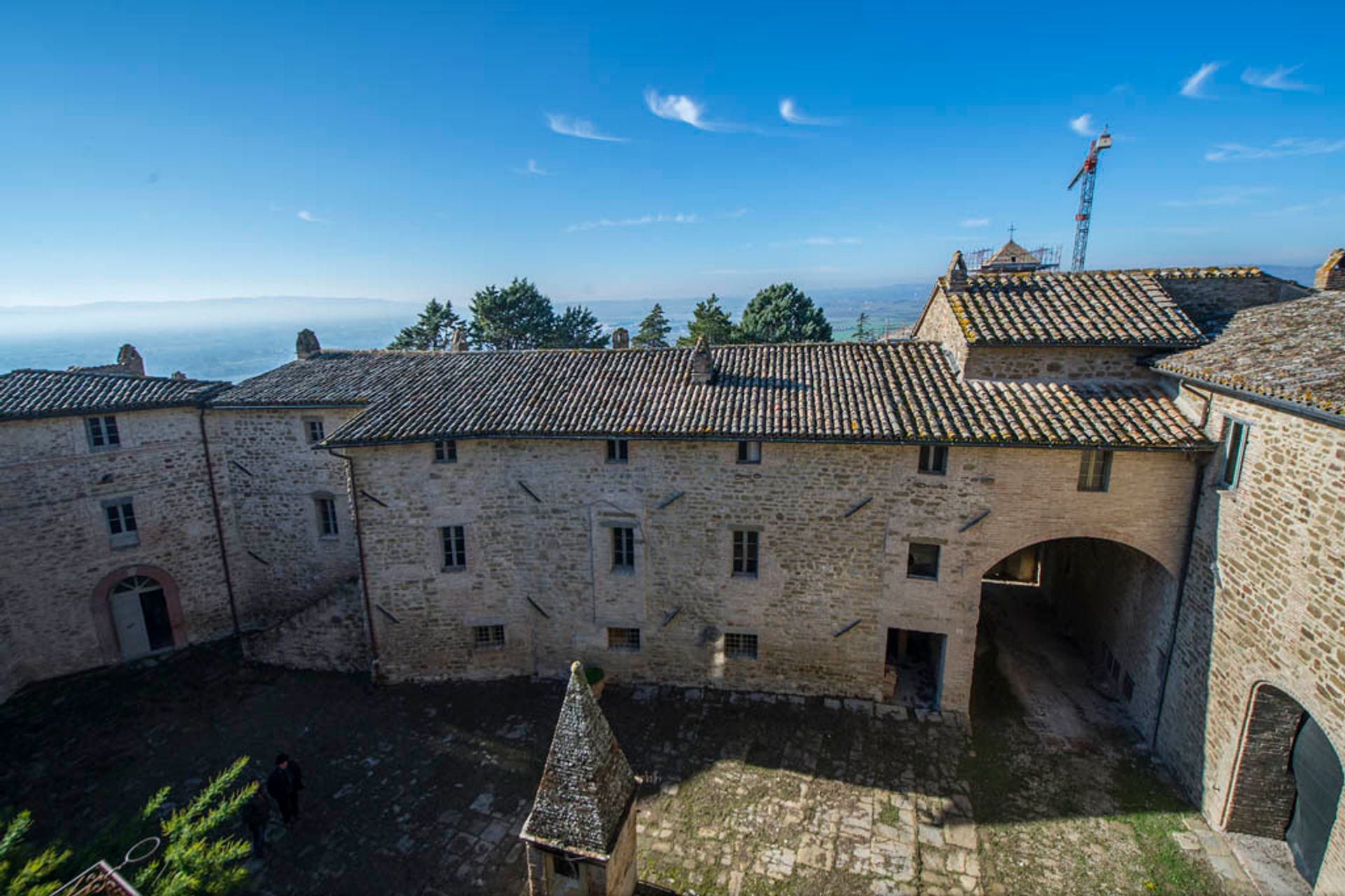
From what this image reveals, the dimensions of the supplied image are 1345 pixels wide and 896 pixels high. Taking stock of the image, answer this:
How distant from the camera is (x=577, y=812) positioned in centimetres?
A: 936

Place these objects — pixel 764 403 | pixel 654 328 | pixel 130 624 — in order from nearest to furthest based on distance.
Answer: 1. pixel 764 403
2. pixel 130 624
3. pixel 654 328

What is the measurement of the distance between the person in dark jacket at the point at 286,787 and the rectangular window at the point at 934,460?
1614cm

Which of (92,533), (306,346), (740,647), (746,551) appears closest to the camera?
(746,551)

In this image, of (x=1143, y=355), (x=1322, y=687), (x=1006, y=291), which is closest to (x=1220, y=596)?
(x=1322, y=687)

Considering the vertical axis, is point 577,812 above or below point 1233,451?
below

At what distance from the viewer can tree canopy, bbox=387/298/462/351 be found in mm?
56250

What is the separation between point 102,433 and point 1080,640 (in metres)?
32.2

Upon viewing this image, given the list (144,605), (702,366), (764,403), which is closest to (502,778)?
(764,403)

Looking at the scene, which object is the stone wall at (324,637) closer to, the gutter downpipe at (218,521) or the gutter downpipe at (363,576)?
the gutter downpipe at (363,576)

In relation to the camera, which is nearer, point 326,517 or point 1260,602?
point 1260,602

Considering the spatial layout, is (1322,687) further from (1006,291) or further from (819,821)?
(1006,291)

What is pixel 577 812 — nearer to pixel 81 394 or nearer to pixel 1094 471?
pixel 1094 471

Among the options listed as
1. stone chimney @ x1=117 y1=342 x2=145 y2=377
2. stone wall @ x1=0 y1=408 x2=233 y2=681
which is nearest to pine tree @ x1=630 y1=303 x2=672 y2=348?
stone chimney @ x1=117 y1=342 x2=145 y2=377

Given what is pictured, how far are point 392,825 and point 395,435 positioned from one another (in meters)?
9.15
